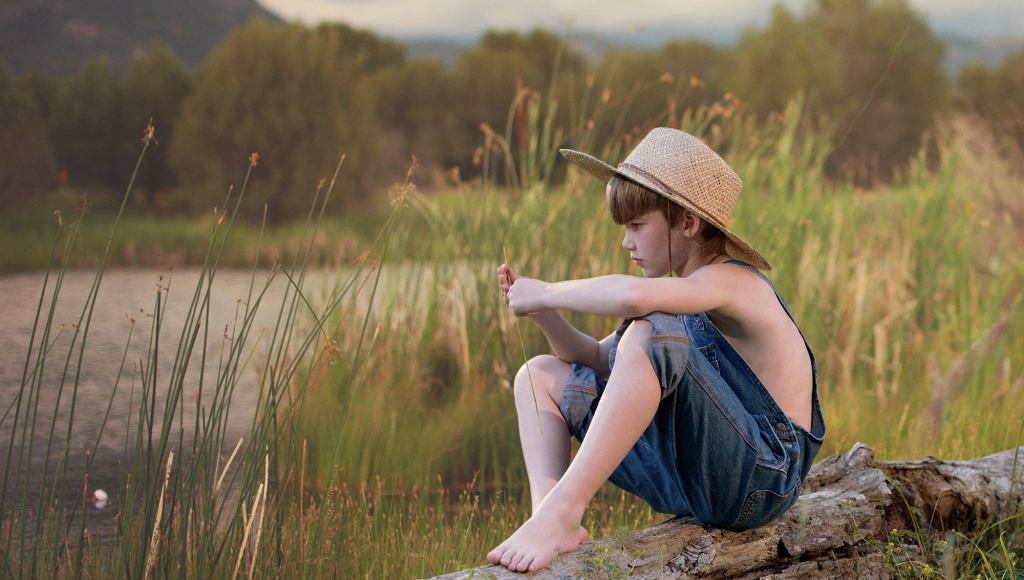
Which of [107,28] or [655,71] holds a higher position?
[655,71]

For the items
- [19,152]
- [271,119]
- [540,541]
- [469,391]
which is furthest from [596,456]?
[271,119]

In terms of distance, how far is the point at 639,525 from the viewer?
86.3 inches

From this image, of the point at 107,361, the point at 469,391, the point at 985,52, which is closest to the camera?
the point at 469,391

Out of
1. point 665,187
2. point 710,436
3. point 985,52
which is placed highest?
point 985,52

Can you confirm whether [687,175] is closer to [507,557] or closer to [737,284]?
[737,284]

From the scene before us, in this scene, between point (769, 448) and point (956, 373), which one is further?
point (956, 373)

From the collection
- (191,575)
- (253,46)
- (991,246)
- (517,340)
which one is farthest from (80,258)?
(191,575)

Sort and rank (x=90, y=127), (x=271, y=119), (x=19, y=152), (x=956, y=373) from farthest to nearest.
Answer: (x=90, y=127), (x=271, y=119), (x=19, y=152), (x=956, y=373)

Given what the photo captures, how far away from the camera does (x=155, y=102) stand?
32.6ft

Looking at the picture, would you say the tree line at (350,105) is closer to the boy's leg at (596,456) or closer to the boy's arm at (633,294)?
the boy's arm at (633,294)

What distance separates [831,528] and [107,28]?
1045 centimetres

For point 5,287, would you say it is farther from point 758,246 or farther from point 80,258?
point 758,246

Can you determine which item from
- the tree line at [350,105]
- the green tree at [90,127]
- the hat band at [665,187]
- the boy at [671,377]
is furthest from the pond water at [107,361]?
the green tree at [90,127]

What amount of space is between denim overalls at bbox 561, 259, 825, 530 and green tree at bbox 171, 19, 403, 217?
24.7 ft
